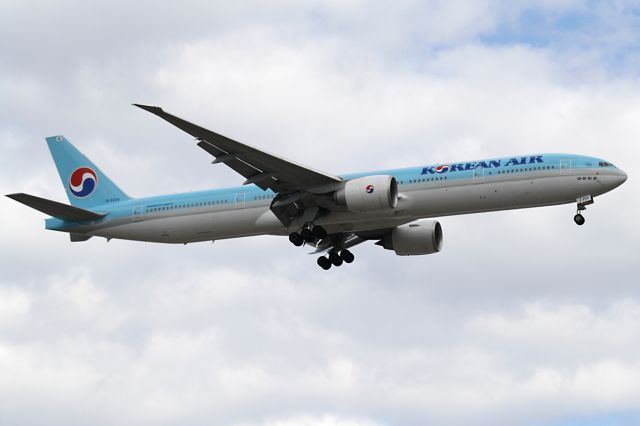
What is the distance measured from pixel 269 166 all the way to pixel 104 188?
11.8 metres

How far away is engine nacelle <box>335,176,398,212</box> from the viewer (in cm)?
5072

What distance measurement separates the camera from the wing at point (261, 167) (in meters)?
49.7

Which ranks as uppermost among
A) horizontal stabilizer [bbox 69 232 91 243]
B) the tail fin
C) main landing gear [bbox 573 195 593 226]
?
the tail fin

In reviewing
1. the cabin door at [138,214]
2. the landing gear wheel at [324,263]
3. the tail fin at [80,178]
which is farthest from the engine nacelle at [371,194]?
the tail fin at [80,178]

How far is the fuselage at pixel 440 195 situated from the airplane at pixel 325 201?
42 millimetres

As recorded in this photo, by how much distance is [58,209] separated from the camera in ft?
187

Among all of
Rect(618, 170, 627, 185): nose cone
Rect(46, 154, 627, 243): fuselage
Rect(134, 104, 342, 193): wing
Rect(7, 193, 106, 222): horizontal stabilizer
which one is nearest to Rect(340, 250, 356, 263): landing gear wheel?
Rect(46, 154, 627, 243): fuselage

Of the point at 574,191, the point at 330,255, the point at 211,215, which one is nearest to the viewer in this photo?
the point at 574,191

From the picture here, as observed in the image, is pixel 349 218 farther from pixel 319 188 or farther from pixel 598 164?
pixel 598 164

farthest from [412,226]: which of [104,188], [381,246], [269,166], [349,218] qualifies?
[104,188]

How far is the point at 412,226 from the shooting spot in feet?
193

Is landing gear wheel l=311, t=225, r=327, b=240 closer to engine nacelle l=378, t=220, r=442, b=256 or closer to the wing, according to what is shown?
the wing

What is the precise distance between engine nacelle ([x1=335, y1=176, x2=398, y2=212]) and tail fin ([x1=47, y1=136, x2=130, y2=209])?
1328cm

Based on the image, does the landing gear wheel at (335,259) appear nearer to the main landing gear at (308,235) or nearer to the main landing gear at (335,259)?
the main landing gear at (335,259)
